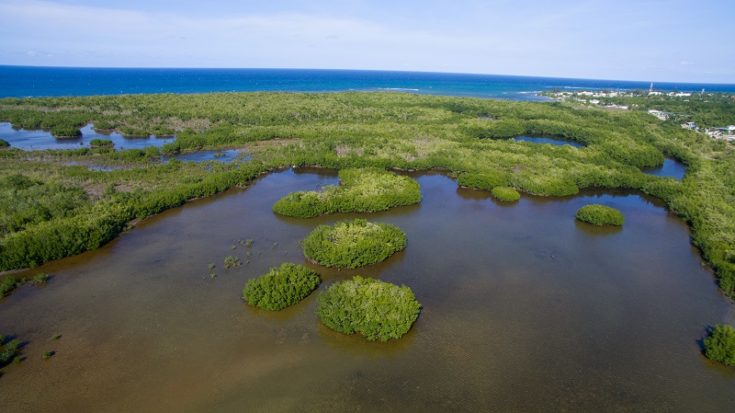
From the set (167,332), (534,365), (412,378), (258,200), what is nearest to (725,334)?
(534,365)

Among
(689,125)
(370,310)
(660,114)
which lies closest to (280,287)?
(370,310)

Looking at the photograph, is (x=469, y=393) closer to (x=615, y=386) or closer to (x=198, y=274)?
(x=615, y=386)

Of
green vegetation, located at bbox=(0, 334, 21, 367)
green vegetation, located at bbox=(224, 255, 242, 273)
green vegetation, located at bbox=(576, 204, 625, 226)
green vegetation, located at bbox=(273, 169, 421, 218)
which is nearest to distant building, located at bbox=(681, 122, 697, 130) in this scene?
green vegetation, located at bbox=(576, 204, 625, 226)

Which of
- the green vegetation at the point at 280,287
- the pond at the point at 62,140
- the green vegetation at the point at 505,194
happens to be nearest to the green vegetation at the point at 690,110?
the green vegetation at the point at 505,194

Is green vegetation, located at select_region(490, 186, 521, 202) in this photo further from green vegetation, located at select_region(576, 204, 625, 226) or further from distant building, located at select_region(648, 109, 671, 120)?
distant building, located at select_region(648, 109, 671, 120)

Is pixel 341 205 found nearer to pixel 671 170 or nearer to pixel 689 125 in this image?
pixel 671 170

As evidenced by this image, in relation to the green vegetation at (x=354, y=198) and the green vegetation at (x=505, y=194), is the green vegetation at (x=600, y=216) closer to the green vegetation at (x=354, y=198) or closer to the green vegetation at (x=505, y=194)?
the green vegetation at (x=505, y=194)
